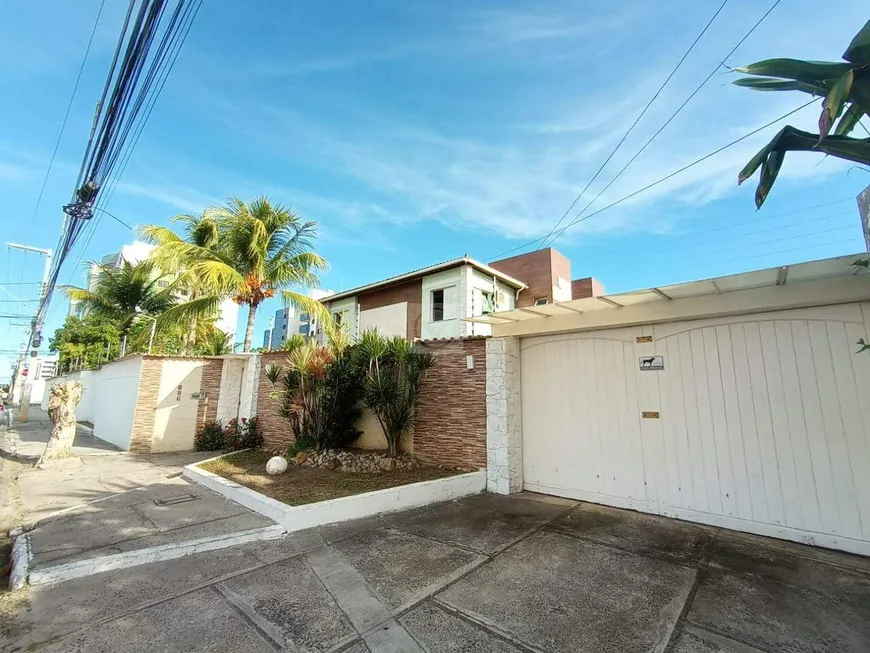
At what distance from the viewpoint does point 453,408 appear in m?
7.40

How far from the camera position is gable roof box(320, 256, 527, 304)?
16609mm

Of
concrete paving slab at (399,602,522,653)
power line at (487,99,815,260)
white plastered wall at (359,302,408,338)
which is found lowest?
concrete paving slab at (399,602,522,653)

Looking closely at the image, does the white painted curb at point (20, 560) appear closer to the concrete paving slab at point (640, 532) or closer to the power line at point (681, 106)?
the concrete paving slab at point (640, 532)

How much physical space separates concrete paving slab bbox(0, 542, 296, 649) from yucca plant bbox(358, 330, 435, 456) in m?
3.55

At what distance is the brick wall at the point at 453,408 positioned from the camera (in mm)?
7074

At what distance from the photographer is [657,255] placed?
52.4 ft

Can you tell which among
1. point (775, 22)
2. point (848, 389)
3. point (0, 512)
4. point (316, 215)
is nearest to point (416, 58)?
point (775, 22)

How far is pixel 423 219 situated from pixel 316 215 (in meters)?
4.18

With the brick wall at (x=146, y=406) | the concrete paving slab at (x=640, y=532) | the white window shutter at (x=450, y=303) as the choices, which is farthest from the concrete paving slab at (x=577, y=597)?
the white window shutter at (x=450, y=303)

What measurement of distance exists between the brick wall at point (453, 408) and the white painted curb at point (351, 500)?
60 centimetres

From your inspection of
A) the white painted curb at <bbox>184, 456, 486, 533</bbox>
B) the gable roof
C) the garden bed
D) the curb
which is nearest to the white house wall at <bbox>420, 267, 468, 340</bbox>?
the gable roof

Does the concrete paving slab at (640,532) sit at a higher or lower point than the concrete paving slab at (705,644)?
lower

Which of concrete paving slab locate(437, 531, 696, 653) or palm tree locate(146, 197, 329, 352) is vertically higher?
palm tree locate(146, 197, 329, 352)

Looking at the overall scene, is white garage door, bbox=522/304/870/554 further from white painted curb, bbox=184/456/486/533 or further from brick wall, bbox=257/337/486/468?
white painted curb, bbox=184/456/486/533
